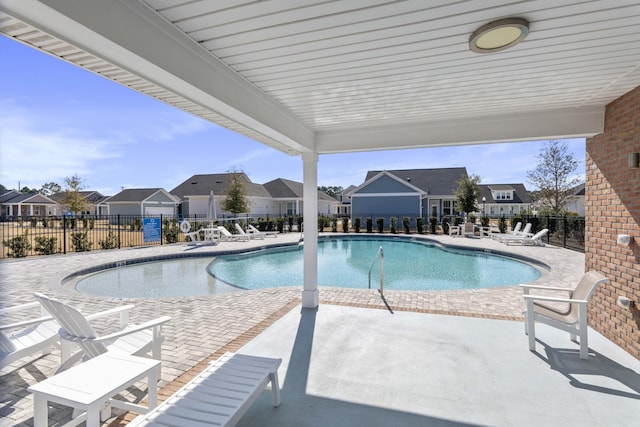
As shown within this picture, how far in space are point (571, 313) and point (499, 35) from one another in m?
3.45

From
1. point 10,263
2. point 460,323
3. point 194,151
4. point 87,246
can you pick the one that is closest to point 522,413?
point 460,323

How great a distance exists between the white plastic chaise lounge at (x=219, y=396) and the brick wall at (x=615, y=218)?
4.16m

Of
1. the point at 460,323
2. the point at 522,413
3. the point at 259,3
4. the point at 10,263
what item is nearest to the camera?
the point at 259,3

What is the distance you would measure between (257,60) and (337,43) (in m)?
0.75

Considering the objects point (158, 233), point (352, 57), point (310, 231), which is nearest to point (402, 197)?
point (158, 233)

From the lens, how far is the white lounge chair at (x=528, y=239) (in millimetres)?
14477

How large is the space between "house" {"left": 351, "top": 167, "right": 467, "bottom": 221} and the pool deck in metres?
19.5

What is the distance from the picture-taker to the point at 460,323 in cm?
479

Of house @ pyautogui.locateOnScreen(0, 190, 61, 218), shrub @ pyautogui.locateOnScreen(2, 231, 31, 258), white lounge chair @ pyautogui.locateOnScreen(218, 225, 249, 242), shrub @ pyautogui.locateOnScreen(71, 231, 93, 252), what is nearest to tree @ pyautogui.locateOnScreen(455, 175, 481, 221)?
white lounge chair @ pyautogui.locateOnScreen(218, 225, 249, 242)

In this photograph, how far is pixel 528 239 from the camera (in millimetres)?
14523

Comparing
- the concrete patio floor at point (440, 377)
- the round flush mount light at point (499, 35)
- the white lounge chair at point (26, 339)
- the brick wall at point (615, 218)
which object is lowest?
the concrete patio floor at point (440, 377)

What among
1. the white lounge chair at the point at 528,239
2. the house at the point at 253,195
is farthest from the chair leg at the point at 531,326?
the house at the point at 253,195

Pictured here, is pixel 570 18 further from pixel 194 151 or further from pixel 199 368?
pixel 194 151

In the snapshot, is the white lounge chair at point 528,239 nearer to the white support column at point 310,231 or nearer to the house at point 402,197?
the house at point 402,197
